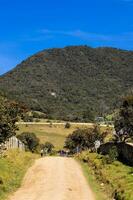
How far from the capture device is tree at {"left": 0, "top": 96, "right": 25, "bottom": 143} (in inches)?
1071

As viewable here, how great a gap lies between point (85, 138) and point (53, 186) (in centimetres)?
7555

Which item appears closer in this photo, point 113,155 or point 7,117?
point 7,117

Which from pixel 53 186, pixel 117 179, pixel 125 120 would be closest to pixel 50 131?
pixel 125 120

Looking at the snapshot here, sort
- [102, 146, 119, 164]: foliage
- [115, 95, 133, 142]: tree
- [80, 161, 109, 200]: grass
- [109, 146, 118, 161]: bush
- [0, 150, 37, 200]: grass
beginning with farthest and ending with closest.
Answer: [115, 95, 133, 142]: tree < [109, 146, 118, 161]: bush < [102, 146, 119, 164]: foliage < [0, 150, 37, 200]: grass < [80, 161, 109, 200]: grass

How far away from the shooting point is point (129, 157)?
39344 mm

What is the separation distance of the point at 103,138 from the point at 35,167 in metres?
57.5

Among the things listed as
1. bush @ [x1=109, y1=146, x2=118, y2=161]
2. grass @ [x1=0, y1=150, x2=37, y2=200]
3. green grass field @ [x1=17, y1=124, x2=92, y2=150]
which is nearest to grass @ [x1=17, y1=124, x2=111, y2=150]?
green grass field @ [x1=17, y1=124, x2=92, y2=150]

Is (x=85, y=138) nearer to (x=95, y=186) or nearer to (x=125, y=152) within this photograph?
(x=125, y=152)

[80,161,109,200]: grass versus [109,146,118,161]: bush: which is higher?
[109,146,118,161]: bush

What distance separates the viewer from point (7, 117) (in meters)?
27.5

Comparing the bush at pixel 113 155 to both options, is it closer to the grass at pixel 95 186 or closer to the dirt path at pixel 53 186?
the grass at pixel 95 186

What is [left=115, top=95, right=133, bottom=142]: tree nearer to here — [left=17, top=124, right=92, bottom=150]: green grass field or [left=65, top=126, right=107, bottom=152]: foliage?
[left=65, top=126, right=107, bottom=152]: foliage

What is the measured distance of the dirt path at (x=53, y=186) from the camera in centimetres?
2462

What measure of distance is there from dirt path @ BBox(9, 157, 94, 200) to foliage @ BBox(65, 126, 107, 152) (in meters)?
61.1
